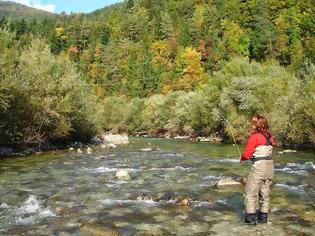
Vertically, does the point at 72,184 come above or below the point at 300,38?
below

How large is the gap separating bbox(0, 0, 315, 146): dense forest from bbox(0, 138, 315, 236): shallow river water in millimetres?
9122

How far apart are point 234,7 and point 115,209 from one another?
12664 cm

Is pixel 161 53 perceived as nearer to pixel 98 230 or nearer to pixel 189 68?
pixel 189 68

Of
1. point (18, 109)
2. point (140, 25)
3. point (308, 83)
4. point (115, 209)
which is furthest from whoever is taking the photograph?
point (140, 25)

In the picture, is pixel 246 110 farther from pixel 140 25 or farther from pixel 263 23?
pixel 140 25

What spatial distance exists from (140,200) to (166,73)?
106230 millimetres

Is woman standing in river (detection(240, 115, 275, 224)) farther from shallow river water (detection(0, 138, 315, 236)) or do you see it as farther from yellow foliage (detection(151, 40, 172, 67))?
yellow foliage (detection(151, 40, 172, 67))

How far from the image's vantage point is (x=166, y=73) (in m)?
123

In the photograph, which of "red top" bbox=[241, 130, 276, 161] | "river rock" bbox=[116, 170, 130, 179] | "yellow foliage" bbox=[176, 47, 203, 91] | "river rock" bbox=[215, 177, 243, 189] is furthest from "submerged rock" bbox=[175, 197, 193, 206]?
"yellow foliage" bbox=[176, 47, 203, 91]

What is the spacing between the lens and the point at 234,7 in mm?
135250

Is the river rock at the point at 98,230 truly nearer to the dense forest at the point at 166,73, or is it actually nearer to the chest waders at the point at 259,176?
the chest waders at the point at 259,176

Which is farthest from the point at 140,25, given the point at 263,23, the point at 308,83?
the point at 308,83

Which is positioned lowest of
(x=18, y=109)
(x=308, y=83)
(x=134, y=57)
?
(x=18, y=109)

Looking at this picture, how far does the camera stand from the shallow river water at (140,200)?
1341cm
